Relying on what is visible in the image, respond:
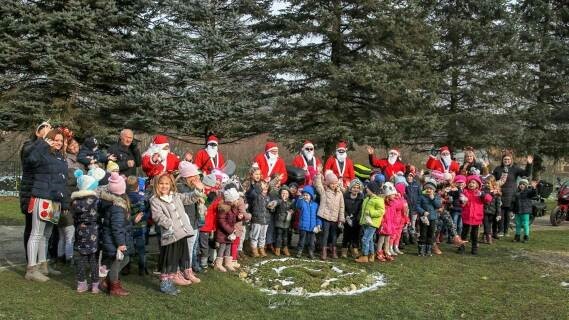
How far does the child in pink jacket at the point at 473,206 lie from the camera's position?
9523 mm

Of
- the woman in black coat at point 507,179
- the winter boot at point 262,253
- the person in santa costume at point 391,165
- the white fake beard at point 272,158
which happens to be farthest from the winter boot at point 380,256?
the woman in black coat at point 507,179

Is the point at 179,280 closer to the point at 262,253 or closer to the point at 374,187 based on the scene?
→ the point at 262,253

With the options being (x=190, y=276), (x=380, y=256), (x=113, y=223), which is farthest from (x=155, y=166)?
(x=380, y=256)

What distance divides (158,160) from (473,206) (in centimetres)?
580

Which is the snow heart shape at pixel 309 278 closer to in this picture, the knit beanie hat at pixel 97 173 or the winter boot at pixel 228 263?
the winter boot at pixel 228 263

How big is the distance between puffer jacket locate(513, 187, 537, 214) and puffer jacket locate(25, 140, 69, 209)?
364 inches

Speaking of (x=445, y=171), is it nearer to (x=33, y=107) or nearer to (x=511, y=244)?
(x=511, y=244)

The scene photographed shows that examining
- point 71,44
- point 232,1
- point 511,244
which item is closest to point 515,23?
point 232,1

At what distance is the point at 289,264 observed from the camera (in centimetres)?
785

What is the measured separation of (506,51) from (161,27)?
47.2 ft

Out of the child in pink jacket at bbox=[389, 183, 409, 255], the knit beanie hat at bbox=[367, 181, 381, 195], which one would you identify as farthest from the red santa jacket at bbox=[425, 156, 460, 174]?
the knit beanie hat at bbox=[367, 181, 381, 195]

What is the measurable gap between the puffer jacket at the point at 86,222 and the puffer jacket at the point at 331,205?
3.80 m

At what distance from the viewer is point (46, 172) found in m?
6.35

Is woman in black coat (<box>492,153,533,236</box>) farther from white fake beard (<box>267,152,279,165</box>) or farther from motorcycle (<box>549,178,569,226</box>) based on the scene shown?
white fake beard (<box>267,152,279,165</box>)
